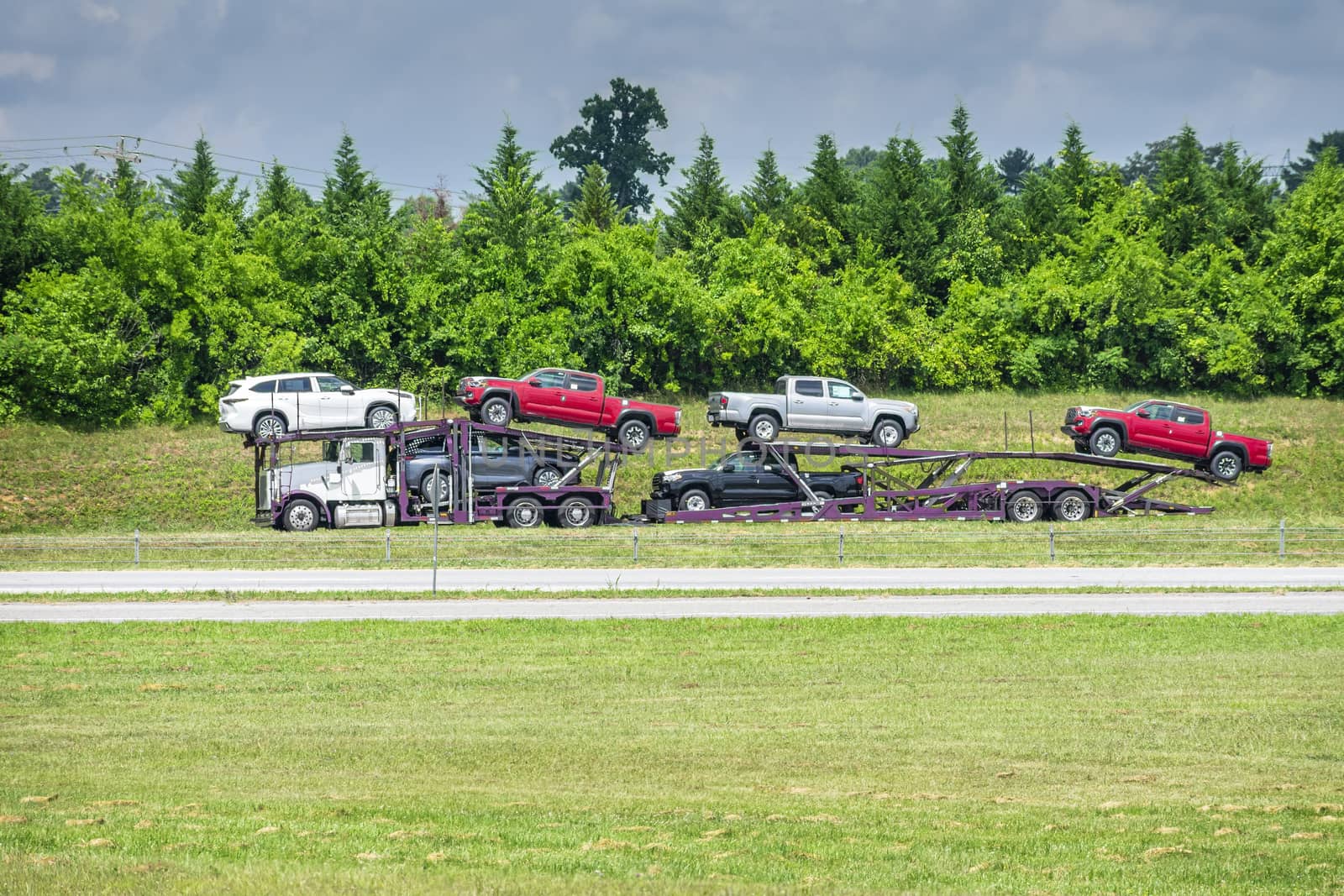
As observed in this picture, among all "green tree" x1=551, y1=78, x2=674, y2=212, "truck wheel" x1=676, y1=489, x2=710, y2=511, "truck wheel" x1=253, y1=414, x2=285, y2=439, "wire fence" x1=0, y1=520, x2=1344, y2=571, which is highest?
"green tree" x1=551, y1=78, x2=674, y2=212

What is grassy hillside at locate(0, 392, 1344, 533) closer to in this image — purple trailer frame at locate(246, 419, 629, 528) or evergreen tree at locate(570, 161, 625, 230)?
purple trailer frame at locate(246, 419, 629, 528)

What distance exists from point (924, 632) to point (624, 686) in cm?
559

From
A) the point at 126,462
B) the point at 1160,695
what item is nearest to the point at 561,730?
the point at 1160,695

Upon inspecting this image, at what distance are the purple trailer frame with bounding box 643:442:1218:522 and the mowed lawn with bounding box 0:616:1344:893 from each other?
12549 millimetres

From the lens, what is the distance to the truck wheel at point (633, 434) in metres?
33.8

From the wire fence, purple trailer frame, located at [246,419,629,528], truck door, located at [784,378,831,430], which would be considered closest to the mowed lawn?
the wire fence

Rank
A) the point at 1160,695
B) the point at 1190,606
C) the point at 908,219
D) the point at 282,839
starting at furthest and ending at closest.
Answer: the point at 908,219, the point at 1190,606, the point at 1160,695, the point at 282,839

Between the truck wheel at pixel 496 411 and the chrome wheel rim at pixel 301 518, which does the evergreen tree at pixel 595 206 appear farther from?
the chrome wheel rim at pixel 301 518

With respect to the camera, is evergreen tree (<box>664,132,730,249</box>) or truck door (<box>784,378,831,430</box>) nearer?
truck door (<box>784,378,831,430</box>)

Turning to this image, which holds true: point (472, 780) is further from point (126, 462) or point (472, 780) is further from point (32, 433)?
A: point (32, 433)

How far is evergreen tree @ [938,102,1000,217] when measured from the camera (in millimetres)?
59906

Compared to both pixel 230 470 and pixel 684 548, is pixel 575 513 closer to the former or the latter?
pixel 684 548

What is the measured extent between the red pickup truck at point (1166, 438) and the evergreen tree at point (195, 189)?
112 ft

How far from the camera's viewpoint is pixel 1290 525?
106ft
